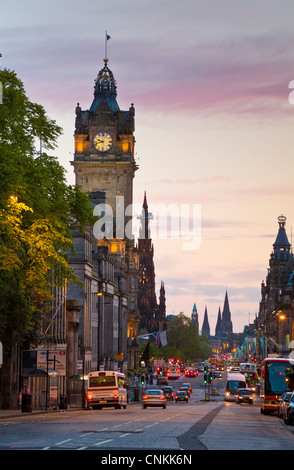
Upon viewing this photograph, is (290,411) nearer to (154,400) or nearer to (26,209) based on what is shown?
(26,209)

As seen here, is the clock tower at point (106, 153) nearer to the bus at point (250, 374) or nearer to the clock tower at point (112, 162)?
the clock tower at point (112, 162)

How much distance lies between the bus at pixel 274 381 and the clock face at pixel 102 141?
13291 cm

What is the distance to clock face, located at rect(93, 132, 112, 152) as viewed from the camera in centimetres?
18384

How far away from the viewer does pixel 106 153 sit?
18300cm

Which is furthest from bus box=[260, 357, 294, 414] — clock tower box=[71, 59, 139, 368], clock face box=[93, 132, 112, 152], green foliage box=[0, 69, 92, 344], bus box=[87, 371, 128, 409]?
clock face box=[93, 132, 112, 152]

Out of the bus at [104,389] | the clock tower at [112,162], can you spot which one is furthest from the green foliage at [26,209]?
the clock tower at [112,162]

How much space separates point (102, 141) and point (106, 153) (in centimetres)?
347

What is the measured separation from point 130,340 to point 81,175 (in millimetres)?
38317

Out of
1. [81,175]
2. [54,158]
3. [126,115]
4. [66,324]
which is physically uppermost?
[126,115]

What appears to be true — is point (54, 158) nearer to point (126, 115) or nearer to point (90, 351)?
point (90, 351)

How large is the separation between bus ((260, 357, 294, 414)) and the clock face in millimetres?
132913

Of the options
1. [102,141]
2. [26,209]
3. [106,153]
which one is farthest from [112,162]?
[26,209]

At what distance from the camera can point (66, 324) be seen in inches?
3041
